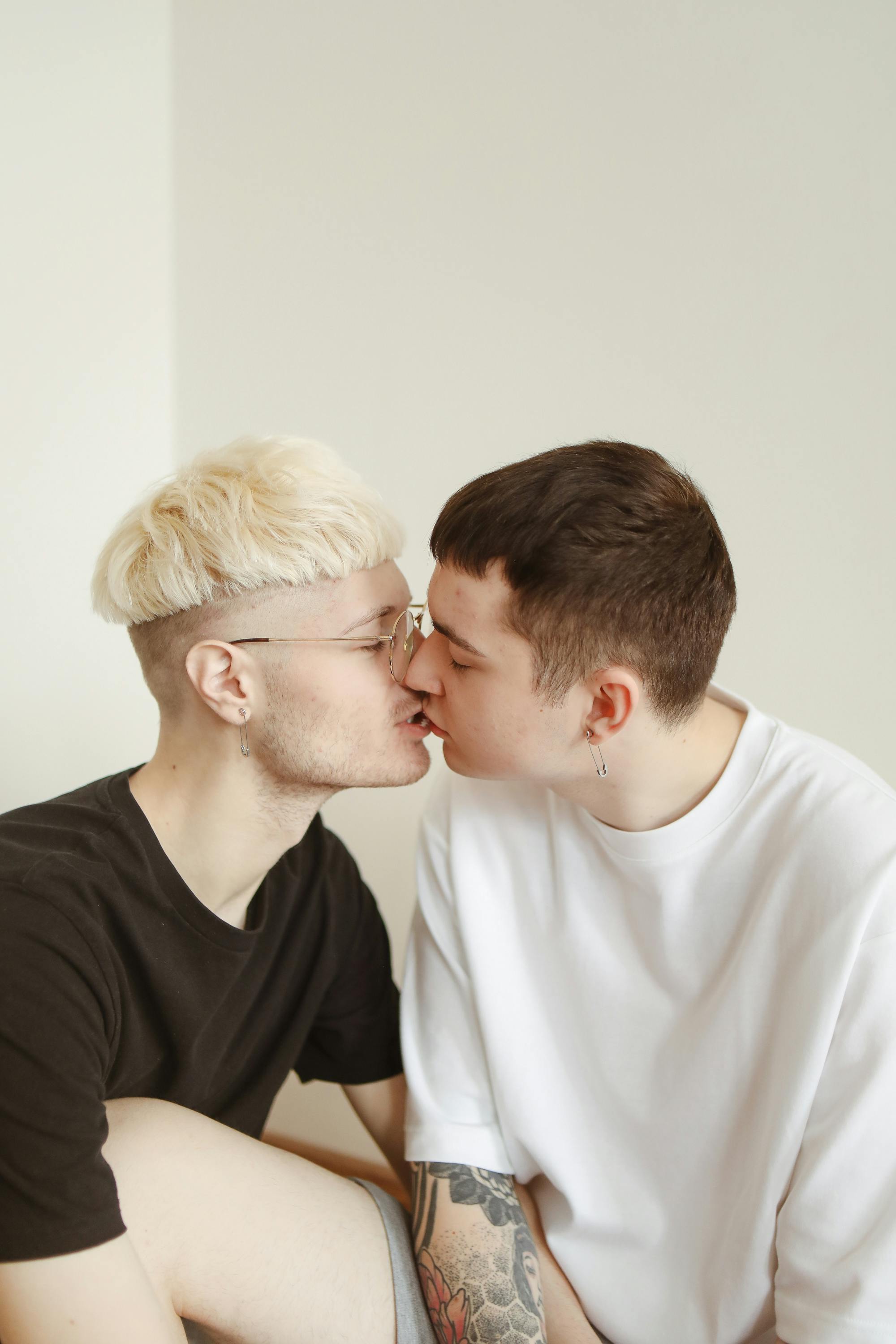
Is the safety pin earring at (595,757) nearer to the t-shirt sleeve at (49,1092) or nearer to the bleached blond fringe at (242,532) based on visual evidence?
the bleached blond fringe at (242,532)

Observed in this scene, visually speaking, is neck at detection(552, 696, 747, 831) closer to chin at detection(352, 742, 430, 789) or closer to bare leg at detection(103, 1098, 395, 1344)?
chin at detection(352, 742, 430, 789)

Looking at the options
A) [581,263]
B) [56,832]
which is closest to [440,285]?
[581,263]

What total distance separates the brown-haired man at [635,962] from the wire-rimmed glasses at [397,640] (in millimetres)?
64

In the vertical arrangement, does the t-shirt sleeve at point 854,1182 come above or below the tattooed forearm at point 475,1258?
above

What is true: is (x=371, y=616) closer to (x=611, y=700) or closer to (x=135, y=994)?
(x=611, y=700)

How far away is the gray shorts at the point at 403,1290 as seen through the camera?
53.3 inches

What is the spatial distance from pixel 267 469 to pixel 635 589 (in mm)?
592

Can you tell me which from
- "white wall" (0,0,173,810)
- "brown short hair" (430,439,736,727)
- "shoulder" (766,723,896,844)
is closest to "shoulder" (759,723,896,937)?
"shoulder" (766,723,896,844)

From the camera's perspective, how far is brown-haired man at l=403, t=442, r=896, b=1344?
1.21 m

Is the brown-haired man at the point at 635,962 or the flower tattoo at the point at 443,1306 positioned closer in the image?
the brown-haired man at the point at 635,962

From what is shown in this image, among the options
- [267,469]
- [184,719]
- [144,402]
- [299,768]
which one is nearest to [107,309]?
[144,402]

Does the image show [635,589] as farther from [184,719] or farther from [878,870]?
[184,719]

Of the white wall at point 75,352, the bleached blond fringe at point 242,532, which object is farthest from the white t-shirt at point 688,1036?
the white wall at point 75,352

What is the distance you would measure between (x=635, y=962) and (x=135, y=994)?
72cm
